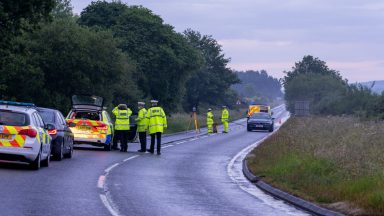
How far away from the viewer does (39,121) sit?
22.1m

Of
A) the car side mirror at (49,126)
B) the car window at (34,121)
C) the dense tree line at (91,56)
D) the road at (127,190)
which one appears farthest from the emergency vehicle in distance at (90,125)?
the car window at (34,121)

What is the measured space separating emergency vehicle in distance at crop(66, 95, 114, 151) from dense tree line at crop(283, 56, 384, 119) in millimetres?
46418

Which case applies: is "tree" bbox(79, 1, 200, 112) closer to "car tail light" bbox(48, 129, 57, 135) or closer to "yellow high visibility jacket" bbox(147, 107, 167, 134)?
"yellow high visibility jacket" bbox(147, 107, 167, 134)

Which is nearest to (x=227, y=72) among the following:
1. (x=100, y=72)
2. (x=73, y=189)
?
(x=100, y=72)

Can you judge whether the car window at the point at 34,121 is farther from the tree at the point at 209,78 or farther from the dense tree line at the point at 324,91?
the tree at the point at 209,78

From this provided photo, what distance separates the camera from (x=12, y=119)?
20.8 metres

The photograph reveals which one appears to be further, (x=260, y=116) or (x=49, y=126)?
(x=260, y=116)

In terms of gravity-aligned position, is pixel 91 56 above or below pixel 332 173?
above

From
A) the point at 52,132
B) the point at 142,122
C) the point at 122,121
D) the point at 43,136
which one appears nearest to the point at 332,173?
the point at 43,136

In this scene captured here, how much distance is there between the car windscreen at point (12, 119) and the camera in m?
20.7

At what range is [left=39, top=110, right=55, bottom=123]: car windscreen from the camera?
25.4 meters

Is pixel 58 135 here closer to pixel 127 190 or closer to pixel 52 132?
pixel 52 132

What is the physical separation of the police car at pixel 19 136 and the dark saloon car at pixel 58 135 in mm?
A: 3343

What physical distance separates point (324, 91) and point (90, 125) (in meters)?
128
